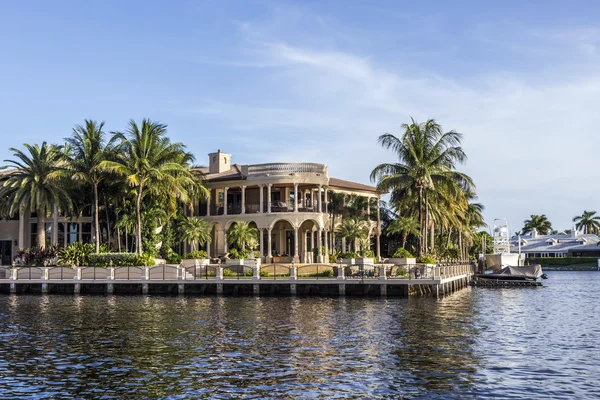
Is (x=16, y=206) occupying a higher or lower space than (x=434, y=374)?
higher

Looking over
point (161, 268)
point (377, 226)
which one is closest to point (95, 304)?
point (161, 268)

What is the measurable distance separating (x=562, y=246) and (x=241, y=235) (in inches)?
3628

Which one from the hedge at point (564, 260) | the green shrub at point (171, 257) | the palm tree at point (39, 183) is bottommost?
the hedge at point (564, 260)

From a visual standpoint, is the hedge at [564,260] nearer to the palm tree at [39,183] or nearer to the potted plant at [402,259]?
the potted plant at [402,259]

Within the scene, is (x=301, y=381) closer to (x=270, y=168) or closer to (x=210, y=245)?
(x=270, y=168)

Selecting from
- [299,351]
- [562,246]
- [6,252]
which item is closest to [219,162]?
[6,252]

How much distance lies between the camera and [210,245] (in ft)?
212

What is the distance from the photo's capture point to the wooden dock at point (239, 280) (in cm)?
4247

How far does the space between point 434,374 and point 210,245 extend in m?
48.2

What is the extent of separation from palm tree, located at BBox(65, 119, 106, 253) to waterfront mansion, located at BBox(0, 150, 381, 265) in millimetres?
8385

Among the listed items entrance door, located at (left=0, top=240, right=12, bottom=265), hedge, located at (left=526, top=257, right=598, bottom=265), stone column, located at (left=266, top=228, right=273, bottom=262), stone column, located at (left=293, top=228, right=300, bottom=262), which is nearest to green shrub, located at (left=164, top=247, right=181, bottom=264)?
stone column, located at (left=266, top=228, right=273, bottom=262)

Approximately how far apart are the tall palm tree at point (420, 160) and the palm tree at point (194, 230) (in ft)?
51.3

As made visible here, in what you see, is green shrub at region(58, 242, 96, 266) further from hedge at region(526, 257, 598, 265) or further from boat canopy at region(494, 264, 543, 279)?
hedge at region(526, 257, 598, 265)

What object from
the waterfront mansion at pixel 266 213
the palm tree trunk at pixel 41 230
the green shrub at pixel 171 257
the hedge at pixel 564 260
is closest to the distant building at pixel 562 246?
the hedge at pixel 564 260
